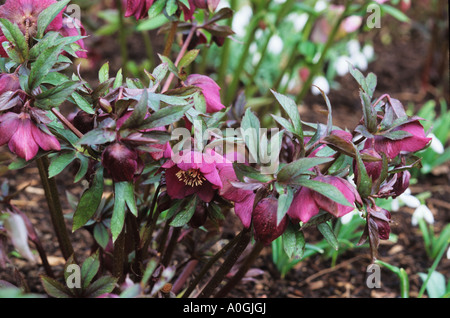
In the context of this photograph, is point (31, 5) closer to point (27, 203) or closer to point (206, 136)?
point (206, 136)

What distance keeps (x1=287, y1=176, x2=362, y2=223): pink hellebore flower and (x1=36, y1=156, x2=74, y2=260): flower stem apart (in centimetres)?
44

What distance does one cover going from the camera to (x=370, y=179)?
0.74 meters

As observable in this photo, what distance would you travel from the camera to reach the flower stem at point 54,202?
90 cm

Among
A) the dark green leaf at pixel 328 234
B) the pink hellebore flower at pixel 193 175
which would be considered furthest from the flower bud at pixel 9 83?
the dark green leaf at pixel 328 234

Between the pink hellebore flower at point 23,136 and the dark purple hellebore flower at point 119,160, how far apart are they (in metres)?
0.09

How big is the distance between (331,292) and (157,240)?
0.50m

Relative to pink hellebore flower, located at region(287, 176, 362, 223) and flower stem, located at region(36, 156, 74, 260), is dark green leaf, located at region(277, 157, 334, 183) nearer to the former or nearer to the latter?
pink hellebore flower, located at region(287, 176, 362, 223)

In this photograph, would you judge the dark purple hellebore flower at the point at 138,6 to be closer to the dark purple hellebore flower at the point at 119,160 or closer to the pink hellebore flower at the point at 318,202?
the dark purple hellebore flower at the point at 119,160

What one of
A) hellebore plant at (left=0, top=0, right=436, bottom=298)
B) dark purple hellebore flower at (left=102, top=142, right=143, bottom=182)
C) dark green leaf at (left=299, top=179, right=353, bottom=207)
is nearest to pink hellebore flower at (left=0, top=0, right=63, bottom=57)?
hellebore plant at (left=0, top=0, right=436, bottom=298)

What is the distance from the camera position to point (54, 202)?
95 cm

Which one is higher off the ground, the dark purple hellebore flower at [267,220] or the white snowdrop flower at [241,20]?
the dark purple hellebore flower at [267,220]

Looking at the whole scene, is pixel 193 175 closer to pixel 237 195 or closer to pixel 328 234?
pixel 237 195

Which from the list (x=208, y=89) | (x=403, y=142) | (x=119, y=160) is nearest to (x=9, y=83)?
(x=119, y=160)
